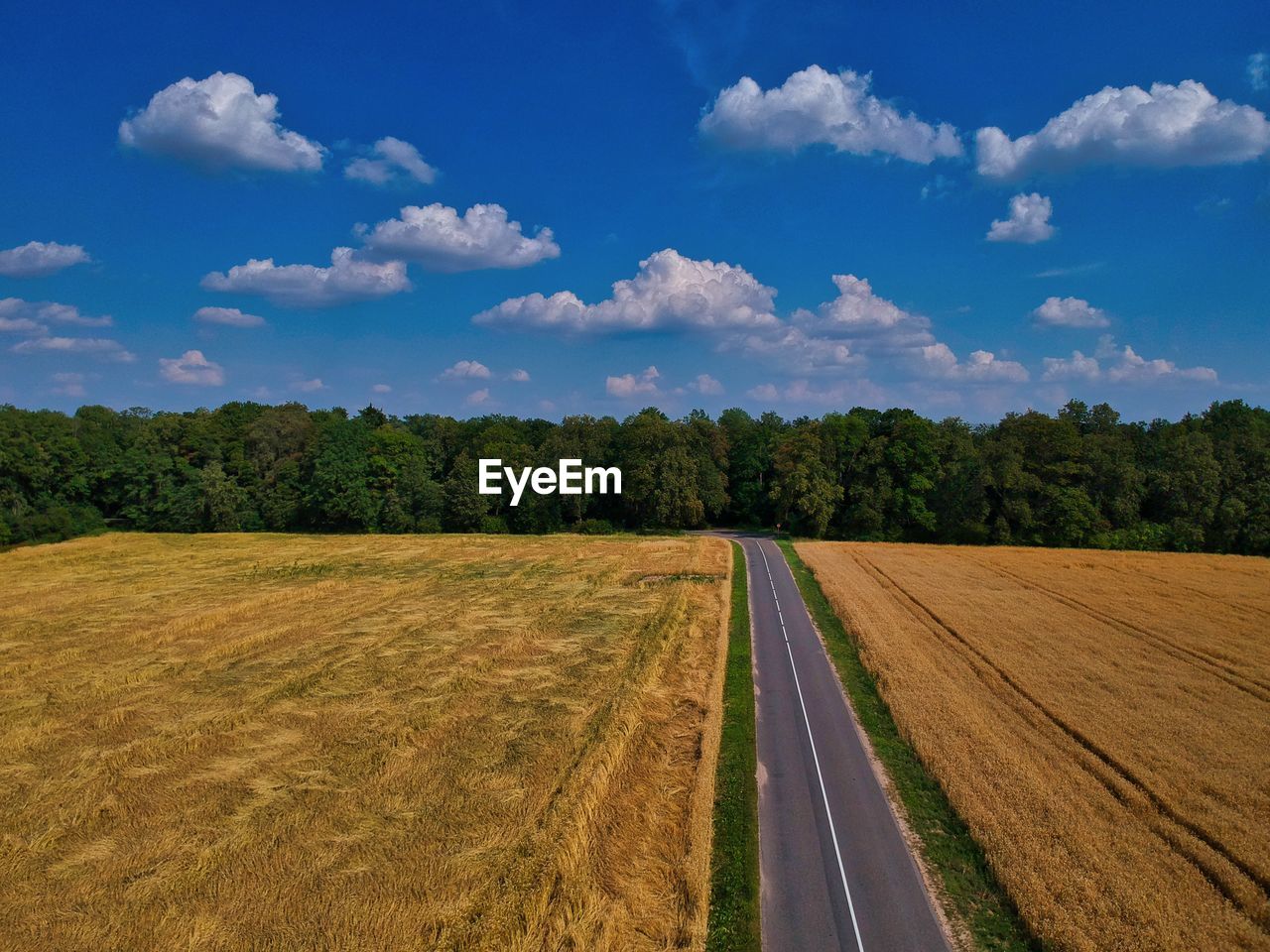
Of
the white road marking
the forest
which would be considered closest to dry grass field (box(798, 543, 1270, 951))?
the white road marking

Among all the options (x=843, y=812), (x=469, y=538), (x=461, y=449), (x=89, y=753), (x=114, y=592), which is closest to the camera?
(x=843, y=812)

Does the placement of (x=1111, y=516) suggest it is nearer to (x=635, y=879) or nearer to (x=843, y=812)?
(x=843, y=812)

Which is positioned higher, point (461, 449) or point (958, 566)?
point (461, 449)

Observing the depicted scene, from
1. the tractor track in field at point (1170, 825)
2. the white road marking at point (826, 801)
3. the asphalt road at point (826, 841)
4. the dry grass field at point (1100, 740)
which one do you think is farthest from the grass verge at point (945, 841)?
the tractor track in field at point (1170, 825)

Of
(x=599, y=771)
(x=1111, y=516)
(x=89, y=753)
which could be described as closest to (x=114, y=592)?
(x=89, y=753)

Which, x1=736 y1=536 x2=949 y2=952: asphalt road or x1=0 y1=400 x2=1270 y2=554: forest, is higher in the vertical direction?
x1=0 y1=400 x2=1270 y2=554: forest

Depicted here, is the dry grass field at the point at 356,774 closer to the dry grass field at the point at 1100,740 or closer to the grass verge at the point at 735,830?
the grass verge at the point at 735,830

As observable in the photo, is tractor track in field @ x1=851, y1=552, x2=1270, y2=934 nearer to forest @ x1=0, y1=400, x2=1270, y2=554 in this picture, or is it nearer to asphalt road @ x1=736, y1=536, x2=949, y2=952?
asphalt road @ x1=736, y1=536, x2=949, y2=952
